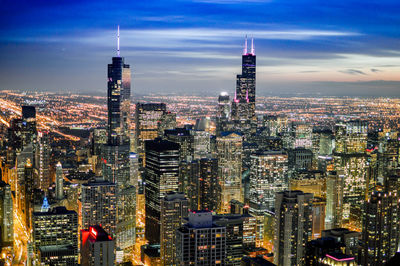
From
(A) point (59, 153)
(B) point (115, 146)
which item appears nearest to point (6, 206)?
(A) point (59, 153)

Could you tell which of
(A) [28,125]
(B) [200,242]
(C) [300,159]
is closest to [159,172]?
(A) [28,125]

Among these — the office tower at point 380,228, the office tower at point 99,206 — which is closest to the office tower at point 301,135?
the office tower at point 380,228

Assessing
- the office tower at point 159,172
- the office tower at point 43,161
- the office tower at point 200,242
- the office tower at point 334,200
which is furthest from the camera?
the office tower at point 159,172

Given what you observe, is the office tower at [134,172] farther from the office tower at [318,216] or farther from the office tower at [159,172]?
the office tower at [318,216]

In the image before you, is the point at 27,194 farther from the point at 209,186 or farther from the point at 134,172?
the point at 209,186

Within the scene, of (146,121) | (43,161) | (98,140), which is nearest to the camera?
(43,161)
